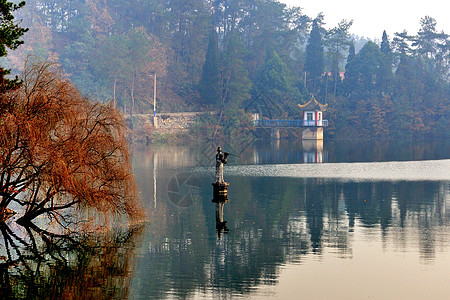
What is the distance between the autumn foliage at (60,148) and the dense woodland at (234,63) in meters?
60.0

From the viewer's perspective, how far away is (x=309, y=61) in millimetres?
95875

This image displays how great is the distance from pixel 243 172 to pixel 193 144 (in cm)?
3825

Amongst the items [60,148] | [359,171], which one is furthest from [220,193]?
[359,171]

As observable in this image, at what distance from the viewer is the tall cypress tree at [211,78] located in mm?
80625

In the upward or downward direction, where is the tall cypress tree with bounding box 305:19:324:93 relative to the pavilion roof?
upward

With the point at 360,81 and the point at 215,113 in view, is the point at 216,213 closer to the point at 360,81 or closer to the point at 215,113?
the point at 215,113

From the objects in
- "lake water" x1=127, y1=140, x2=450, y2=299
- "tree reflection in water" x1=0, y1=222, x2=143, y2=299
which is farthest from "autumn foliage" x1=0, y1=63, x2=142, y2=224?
"lake water" x1=127, y1=140, x2=450, y2=299

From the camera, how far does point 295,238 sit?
19812 mm

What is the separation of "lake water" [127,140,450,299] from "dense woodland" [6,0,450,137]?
44.9 meters

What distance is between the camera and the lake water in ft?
48.0

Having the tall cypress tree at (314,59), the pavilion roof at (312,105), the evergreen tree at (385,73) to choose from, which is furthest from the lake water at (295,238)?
the tall cypress tree at (314,59)

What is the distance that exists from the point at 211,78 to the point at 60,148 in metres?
63.1

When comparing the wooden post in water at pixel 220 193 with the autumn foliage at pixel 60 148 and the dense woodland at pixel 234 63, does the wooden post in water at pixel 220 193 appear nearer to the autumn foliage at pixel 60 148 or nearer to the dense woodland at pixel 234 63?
the autumn foliage at pixel 60 148

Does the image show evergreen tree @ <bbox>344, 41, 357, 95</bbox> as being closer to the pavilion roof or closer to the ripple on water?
the pavilion roof
